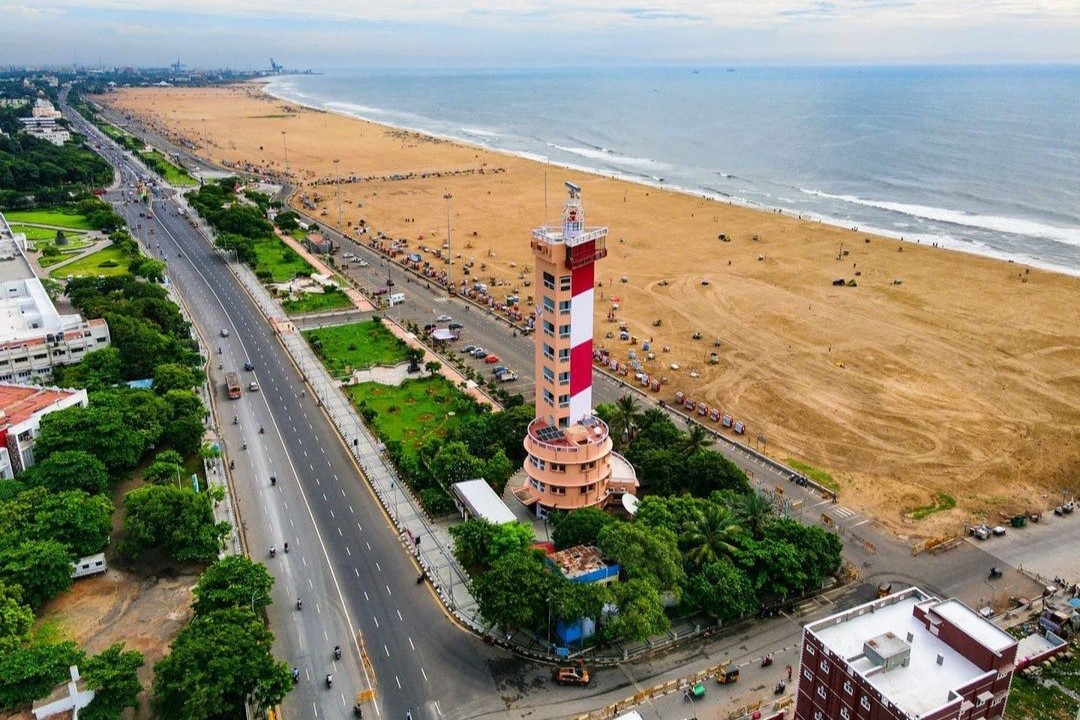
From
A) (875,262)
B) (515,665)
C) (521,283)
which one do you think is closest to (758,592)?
(515,665)

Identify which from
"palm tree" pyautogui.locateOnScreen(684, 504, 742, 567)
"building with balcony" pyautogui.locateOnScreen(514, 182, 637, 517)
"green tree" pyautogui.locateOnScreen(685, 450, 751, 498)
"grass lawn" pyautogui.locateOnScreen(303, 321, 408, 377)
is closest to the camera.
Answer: "palm tree" pyautogui.locateOnScreen(684, 504, 742, 567)

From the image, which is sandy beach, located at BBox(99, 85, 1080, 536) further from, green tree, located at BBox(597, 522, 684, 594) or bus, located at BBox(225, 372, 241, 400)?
bus, located at BBox(225, 372, 241, 400)

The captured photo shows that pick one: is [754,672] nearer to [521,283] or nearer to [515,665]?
[515,665]

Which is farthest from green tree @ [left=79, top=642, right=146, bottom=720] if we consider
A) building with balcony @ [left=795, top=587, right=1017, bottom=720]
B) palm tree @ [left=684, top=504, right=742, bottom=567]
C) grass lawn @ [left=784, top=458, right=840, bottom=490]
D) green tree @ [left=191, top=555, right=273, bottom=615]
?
grass lawn @ [left=784, top=458, right=840, bottom=490]

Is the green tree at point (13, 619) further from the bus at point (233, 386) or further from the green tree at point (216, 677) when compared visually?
the bus at point (233, 386)

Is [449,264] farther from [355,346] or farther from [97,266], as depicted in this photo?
[97,266]

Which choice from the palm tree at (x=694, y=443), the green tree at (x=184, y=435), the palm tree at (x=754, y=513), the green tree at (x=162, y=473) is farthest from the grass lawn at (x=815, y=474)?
the green tree at (x=184, y=435)
